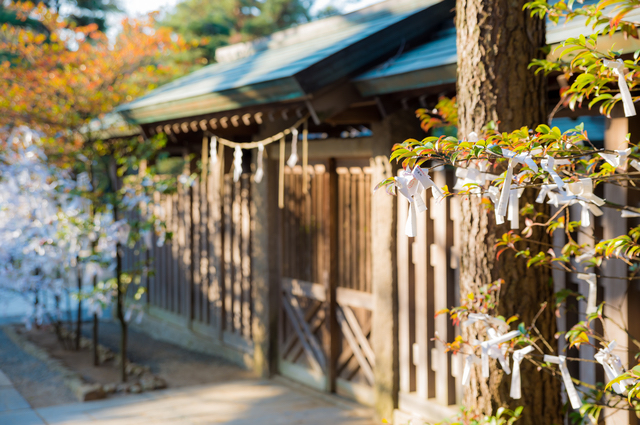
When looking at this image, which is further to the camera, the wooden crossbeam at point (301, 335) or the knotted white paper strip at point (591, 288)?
the wooden crossbeam at point (301, 335)

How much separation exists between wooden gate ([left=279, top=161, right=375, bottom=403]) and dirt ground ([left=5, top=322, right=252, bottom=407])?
3.04 feet

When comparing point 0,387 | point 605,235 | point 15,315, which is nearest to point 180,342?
point 0,387

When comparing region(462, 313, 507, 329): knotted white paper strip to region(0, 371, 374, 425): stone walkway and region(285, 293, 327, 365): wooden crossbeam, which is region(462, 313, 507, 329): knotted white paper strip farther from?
region(285, 293, 327, 365): wooden crossbeam

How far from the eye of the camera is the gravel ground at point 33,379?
563 centimetres

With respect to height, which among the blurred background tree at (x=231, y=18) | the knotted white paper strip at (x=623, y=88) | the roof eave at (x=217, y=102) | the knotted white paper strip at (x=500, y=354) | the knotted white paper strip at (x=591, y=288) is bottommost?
the knotted white paper strip at (x=500, y=354)

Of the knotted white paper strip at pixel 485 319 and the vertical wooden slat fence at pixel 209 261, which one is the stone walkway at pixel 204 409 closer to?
the vertical wooden slat fence at pixel 209 261

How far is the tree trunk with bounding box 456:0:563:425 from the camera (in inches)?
97.2

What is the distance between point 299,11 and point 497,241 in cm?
2159

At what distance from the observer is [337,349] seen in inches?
217

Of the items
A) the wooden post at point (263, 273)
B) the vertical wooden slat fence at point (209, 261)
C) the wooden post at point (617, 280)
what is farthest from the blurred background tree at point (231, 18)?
the wooden post at point (617, 280)

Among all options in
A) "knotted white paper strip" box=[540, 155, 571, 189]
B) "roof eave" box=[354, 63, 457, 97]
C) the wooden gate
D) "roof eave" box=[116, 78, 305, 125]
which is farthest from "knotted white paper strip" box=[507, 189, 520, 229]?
the wooden gate

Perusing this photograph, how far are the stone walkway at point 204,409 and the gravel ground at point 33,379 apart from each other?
0.14 meters

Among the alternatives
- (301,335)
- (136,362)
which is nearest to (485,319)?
(301,335)

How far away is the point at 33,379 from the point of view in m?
6.31
